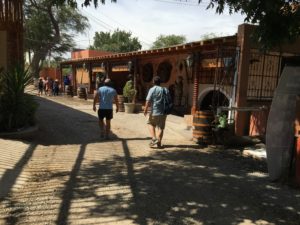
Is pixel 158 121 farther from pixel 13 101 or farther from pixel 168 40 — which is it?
pixel 168 40

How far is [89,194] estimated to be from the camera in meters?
4.98

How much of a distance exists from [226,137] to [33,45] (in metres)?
38.1

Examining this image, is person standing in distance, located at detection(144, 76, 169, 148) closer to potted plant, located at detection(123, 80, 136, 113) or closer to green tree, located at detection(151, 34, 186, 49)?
potted plant, located at detection(123, 80, 136, 113)

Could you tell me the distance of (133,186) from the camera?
540 cm

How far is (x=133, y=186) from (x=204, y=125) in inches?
152

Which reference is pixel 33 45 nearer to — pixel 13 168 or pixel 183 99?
pixel 183 99

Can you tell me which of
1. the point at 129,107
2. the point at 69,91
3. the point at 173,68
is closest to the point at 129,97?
the point at 129,107

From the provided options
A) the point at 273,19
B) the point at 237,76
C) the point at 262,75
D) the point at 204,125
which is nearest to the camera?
the point at 273,19

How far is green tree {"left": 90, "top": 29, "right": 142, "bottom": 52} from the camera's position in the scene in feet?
202

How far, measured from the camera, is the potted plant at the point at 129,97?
14914 mm

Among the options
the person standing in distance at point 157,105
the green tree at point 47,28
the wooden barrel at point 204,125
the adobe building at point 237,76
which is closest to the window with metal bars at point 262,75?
the adobe building at point 237,76

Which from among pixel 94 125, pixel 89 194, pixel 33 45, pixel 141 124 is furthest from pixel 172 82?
pixel 33 45

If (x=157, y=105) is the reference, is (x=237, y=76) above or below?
above

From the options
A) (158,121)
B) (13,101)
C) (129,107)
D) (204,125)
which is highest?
(13,101)
